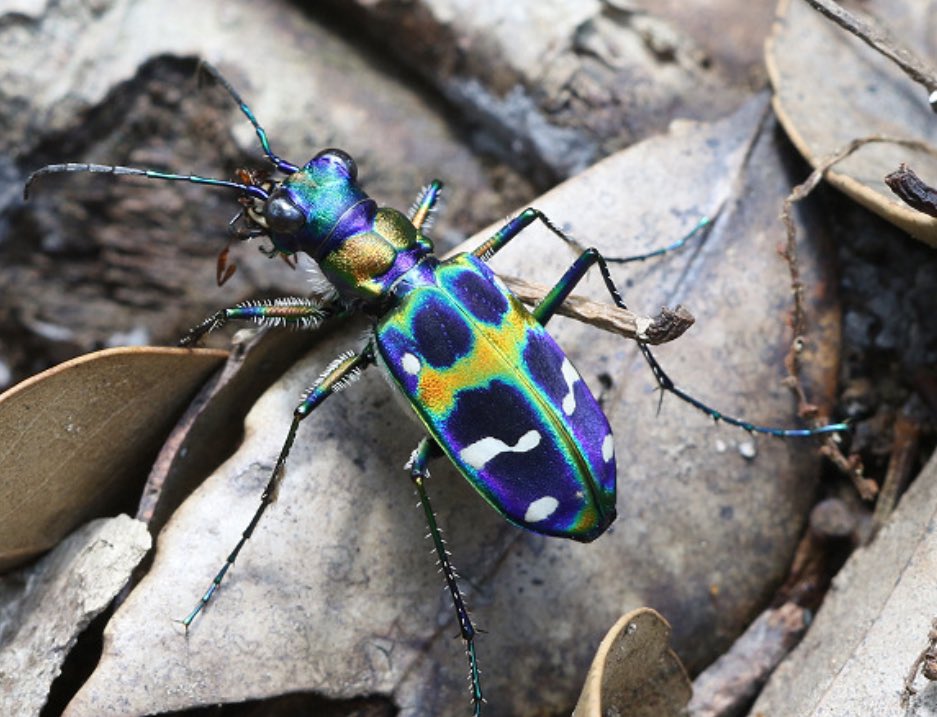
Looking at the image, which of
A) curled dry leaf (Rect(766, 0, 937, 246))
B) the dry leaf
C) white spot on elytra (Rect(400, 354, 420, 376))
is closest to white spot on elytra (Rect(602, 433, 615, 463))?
white spot on elytra (Rect(400, 354, 420, 376))

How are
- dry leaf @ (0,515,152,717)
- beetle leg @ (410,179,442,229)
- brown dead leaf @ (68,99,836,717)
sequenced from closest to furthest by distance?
1. dry leaf @ (0,515,152,717)
2. brown dead leaf @ (68,99,836,717)
3. beetle leg @ (410,179,442,229)

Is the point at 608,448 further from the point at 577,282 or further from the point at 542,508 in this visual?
the point at 577,282

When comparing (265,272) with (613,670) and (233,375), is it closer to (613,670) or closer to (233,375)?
(233,375)

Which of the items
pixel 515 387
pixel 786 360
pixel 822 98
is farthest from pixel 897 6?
pixel 515 387

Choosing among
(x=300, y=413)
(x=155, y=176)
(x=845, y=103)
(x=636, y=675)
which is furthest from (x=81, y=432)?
(x=845, y=103)

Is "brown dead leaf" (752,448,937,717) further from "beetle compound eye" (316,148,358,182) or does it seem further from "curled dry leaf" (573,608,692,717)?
"beetle compound eye" (316,148,358,182)

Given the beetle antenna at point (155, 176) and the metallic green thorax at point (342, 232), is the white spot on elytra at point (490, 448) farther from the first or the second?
the beetle antenna at point (155, 176)
